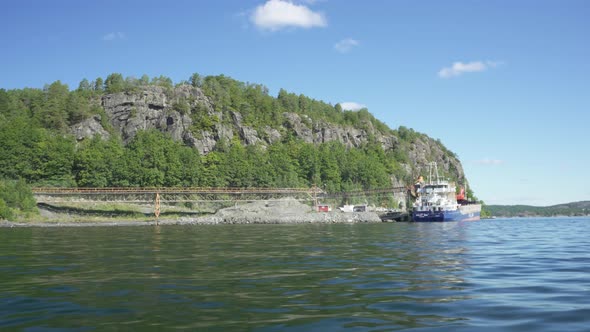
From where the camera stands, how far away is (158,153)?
11844cm

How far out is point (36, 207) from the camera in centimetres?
7925

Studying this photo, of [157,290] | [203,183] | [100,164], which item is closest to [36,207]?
[100,164]

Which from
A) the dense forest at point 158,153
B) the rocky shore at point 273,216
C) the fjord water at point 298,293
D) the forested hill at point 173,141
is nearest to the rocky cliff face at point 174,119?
the forested hill at point 173,141

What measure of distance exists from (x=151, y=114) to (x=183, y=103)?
11.8 m

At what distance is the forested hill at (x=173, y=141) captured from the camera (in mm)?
109812

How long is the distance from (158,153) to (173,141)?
24.9m

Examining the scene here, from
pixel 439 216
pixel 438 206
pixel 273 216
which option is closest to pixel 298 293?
pixel 439 216

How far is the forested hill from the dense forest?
0.31 m

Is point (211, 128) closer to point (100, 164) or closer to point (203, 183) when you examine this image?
point (203, 183)

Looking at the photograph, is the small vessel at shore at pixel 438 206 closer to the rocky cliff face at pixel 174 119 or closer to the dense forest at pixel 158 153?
the dense forest at pixel 158 153

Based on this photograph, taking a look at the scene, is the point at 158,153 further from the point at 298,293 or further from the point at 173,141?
the point at 298,293

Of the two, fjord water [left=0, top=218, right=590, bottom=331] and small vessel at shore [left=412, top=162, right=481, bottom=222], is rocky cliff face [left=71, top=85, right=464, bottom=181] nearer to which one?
small vessel at shore [left=412, top=162, right=481, bottom=222]

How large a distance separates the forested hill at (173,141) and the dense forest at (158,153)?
314 millimetres

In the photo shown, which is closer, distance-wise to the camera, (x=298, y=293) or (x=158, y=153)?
(x=298, y=293)
